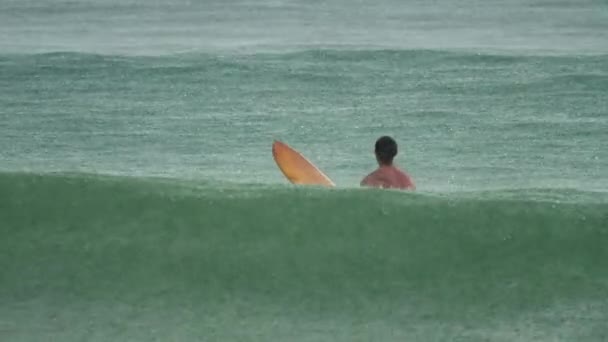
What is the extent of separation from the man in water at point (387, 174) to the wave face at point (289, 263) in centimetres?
68

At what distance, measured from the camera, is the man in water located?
22.1ft

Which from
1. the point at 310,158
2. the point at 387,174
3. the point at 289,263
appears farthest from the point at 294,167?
the point at 310,158

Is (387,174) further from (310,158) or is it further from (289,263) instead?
(310,158)

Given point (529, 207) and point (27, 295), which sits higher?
point (529, 207)

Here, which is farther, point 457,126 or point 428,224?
point 457,126

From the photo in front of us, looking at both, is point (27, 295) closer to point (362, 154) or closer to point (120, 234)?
point (120, 234)

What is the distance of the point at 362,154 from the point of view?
13.3 meters

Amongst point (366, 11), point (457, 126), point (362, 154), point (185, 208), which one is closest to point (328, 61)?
point (457, 126)

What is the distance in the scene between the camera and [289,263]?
5629 millimetres

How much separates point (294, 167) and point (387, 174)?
3.29 feet

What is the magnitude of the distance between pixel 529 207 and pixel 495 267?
1.51ft

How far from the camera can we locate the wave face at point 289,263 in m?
5.15

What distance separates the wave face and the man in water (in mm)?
684

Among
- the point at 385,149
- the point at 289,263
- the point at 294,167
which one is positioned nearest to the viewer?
the point at 289,263
